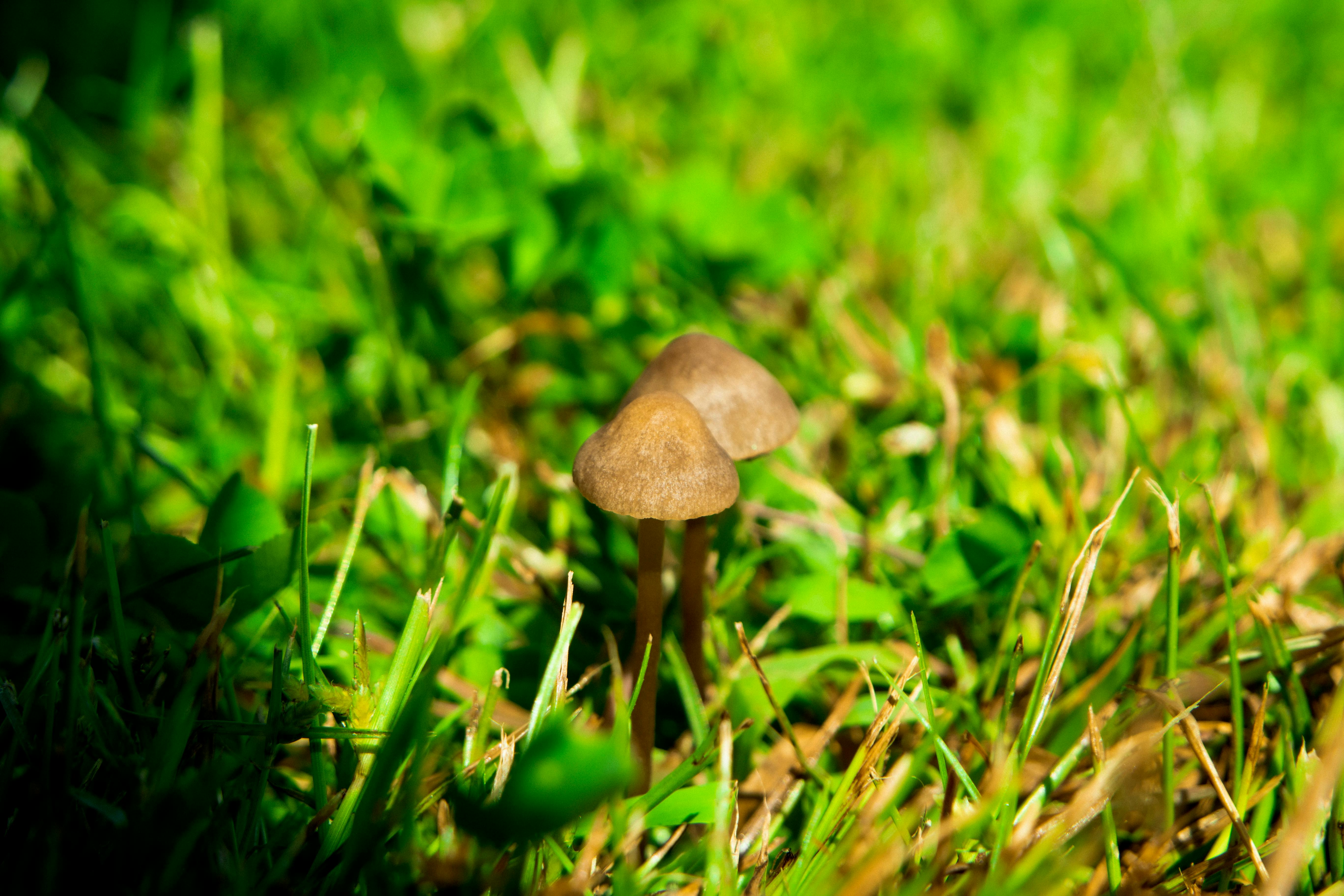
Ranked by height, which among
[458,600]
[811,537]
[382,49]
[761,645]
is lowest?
[761,645]

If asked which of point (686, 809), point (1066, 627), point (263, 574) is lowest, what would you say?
point (686, 809)

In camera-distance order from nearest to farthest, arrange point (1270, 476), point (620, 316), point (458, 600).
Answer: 1. point (458, 600)
2. point (1270, 476)
3. point (620, 316)

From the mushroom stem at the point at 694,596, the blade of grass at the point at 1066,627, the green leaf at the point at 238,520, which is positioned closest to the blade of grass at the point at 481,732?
the mushroom stem at the point at 694,596

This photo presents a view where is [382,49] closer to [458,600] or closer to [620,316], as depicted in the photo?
[620,316]

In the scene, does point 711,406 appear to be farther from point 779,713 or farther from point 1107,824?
point 1107,824

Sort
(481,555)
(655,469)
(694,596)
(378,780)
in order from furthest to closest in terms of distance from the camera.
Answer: (694,596) < (481,555) < (655,469) < (378,780)

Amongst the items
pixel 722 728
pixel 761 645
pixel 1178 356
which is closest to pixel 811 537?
pixel 761 645

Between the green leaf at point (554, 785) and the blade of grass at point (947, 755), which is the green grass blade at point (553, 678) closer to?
the green leaf at point (554, 785)

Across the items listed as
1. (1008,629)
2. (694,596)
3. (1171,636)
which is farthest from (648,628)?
(1171,636)
